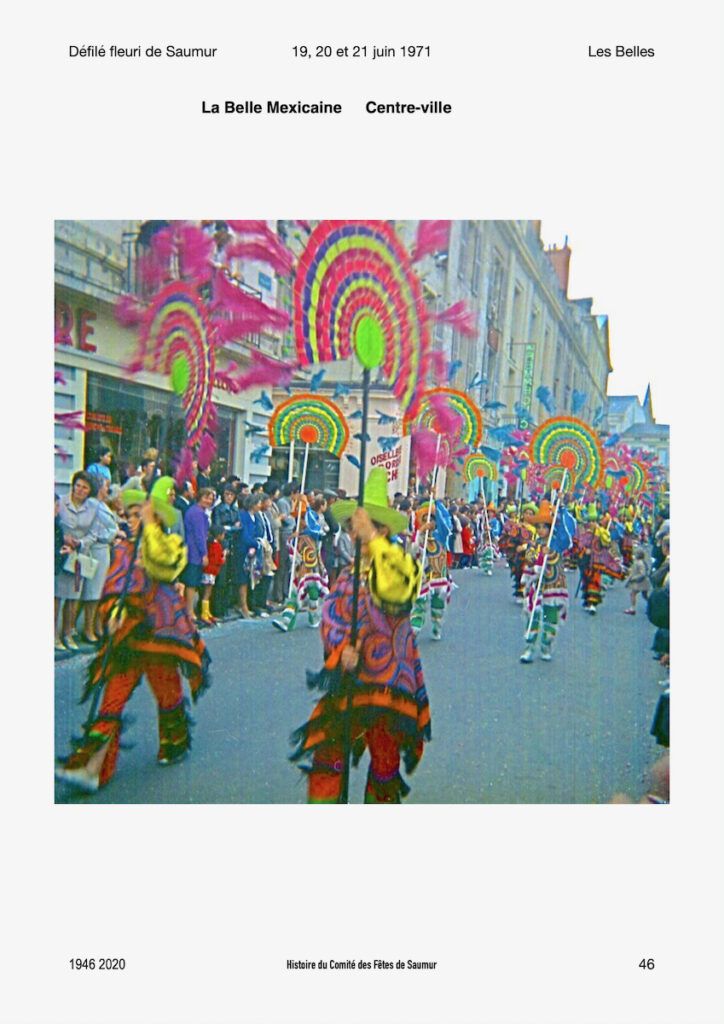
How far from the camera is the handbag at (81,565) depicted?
2855 mm

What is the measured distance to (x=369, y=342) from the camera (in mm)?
2748

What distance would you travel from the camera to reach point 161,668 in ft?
9.64

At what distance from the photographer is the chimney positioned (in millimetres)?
2812

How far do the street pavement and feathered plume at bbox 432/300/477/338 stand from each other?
0.93 m

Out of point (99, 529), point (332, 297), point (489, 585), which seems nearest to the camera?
point (332, 297)

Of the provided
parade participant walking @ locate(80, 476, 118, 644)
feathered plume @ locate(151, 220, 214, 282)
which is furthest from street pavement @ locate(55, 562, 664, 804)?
feathered plume @ locate(151, 220, 214, 282)

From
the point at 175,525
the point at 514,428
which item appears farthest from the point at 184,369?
the point at 514,428

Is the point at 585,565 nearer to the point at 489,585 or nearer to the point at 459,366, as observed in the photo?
the point at 489,585

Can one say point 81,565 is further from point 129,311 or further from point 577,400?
point 577,400

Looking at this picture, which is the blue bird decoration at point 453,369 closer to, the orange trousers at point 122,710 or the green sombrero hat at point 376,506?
the green sombrero hat at point 376,506

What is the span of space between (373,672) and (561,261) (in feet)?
5.21

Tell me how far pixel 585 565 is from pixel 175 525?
5.17 feet

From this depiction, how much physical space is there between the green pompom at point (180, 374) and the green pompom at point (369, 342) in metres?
0.61

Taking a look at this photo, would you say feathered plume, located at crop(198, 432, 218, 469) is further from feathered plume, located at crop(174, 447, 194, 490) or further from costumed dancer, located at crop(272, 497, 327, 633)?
costumed dancer, located at crop(272, 497, 327, 633)
